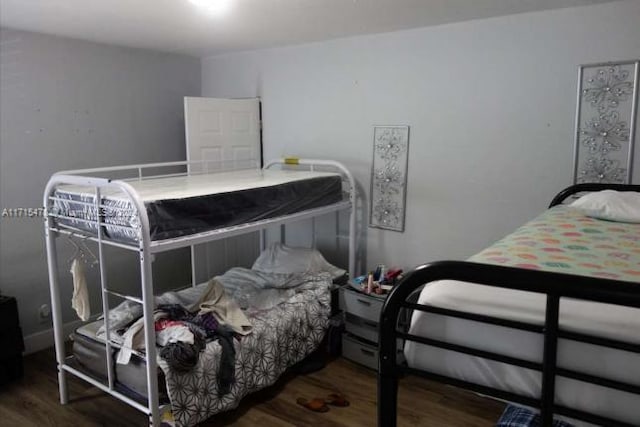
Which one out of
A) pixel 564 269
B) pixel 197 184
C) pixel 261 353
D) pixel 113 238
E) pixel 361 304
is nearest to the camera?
pixel 564 269

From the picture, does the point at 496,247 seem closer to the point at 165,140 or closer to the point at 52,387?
the point at 52,387

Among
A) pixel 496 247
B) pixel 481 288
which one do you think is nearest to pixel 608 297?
pixel 481 288

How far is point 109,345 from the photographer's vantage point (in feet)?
8.20

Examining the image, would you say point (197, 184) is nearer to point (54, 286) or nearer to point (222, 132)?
point (54, 286)

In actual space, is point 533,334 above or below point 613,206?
below

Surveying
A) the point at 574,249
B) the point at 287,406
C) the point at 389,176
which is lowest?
the point at 287,406

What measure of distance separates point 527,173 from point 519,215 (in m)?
0.27

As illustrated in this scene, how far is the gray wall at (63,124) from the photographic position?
325 cm

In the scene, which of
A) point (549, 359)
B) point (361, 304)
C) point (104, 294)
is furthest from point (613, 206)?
point (104, 294)

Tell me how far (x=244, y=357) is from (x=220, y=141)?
211 cm

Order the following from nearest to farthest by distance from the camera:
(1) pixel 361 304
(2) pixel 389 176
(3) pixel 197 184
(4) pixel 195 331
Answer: (4) pixel 195 331 → (3) pixel 197 184 → (1) pixel 361 304 → (2) pixel 389 176

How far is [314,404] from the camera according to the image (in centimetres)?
275

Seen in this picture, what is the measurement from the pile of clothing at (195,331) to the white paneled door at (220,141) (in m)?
1.25

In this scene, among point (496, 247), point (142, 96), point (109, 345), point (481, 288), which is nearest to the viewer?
point (481, 288)
